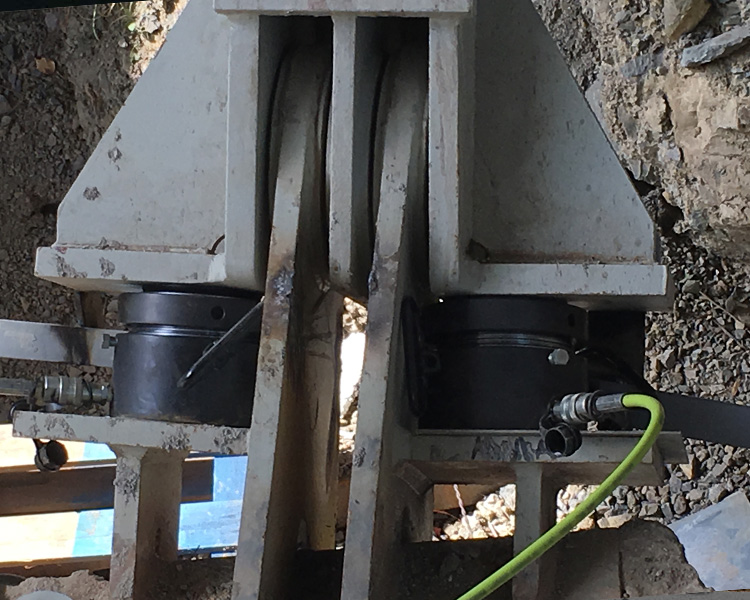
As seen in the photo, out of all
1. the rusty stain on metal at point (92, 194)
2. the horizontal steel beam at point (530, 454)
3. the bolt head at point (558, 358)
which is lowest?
the horizontal steel beam at point (530, 454)

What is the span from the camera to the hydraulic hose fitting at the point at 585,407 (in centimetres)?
105

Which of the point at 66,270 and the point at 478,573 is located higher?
the point at 66,270

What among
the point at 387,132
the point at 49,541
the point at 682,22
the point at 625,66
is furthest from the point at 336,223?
the point at 49,541

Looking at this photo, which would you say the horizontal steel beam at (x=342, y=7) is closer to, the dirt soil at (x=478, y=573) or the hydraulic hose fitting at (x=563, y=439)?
the hydraulic hose fitting at (x=563, y=439)

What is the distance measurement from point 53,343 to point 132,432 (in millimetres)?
292

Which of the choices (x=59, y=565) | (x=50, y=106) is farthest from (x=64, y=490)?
(x=50, y=106)

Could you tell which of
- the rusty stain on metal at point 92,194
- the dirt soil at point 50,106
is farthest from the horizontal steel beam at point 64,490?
the rusty stain on metal at point 92,194

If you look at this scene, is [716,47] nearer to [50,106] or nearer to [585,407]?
[585,407]

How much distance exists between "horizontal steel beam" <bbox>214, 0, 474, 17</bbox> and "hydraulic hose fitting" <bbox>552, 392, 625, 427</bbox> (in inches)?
18.7

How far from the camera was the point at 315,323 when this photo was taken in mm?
1270

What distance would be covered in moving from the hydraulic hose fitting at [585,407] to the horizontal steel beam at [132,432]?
391mm

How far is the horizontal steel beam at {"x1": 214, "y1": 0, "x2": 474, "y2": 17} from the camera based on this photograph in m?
1.07

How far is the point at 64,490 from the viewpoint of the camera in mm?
2602

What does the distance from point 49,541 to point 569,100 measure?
204 centimetres
